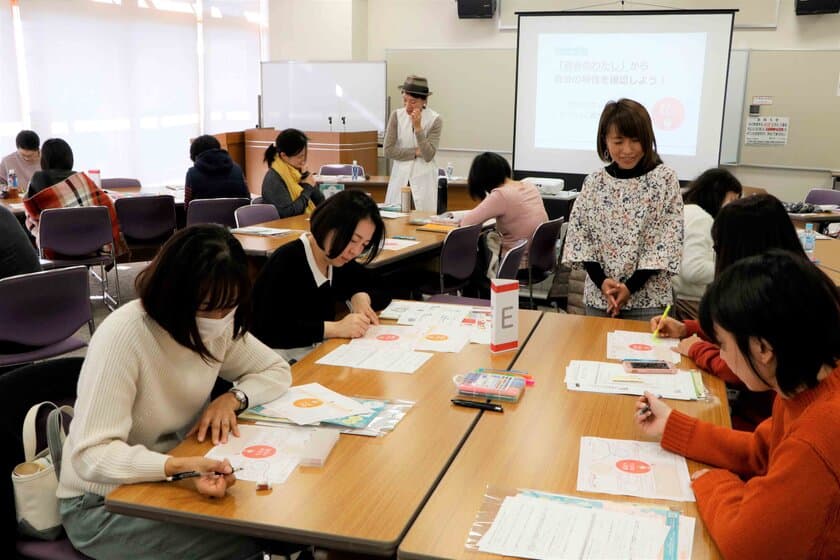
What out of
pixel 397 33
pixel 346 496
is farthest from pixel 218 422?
pixel 397 33

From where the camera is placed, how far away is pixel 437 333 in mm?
A: 2496

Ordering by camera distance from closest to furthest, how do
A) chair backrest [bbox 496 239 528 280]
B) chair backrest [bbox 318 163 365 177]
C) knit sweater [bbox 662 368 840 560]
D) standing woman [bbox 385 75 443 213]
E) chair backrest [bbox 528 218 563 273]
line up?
knit sweater [bbox 662 368 840 560] < chair backrest [bbox 496 239 528 280] < chair backrest [bbox 528 218 563 273] < standing woman [bbox 385 75 443 213] < chair backrest [bbox 318 163 365 177]

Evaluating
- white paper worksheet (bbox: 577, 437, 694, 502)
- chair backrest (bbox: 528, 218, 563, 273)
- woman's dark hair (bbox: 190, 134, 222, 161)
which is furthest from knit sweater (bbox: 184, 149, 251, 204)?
white paper worksheet (bbox: 577, 437, 694, 502)

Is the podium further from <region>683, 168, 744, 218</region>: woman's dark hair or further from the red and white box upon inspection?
the red and white box

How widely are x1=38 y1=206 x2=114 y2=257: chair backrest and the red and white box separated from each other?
3.57 m

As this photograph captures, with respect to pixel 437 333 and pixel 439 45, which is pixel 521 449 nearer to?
pixel 437 333

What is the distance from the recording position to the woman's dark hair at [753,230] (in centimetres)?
222

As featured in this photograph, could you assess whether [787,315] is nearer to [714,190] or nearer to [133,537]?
[133,537]

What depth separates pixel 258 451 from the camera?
5.31 feet

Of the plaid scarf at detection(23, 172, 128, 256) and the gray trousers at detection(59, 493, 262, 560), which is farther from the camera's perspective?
the plaid scarf at detection(23, 172, 128, 256)

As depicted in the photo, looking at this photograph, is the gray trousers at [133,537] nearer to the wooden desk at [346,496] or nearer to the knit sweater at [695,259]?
the wooden desk at [346,496]

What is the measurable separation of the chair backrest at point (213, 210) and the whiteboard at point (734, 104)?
5142mm

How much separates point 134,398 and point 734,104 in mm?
7847

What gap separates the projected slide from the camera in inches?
274
